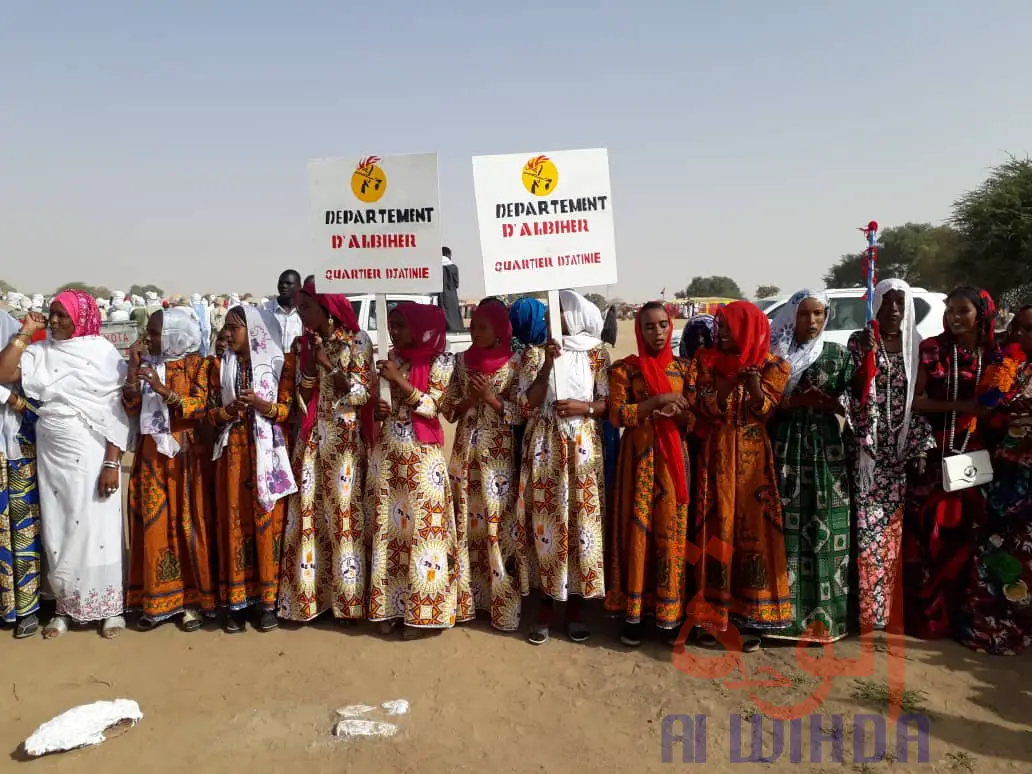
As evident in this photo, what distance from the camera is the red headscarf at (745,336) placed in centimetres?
355

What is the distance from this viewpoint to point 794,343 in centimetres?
375

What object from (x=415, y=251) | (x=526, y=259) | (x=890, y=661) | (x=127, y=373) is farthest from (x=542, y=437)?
(x=127, y=373)

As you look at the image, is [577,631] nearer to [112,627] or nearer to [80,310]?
[112,627]

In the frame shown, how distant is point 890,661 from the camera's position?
360 cm

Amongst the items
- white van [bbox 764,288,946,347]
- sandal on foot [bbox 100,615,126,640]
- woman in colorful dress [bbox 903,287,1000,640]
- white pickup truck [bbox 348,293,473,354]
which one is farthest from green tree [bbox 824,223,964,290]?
sandal on foot [bbox 100,615,126,640]

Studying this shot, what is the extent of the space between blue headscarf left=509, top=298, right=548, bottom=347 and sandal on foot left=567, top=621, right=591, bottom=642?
159 centimetres

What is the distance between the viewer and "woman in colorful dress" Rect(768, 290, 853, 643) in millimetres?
3648

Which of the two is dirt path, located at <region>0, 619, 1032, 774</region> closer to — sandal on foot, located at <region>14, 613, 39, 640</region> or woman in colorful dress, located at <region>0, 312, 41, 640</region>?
sandal on foot, located at <region>14, 613, 39, 640</region>

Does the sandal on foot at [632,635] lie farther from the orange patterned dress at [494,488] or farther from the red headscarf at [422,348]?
the red headscarf at [422,348]

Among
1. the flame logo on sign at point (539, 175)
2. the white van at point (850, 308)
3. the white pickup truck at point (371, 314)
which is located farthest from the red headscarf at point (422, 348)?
the white van at point (850, 308)

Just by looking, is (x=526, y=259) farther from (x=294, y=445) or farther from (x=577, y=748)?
(x=577, y=748)

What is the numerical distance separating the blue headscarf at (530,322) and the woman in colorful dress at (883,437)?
5.40 feet

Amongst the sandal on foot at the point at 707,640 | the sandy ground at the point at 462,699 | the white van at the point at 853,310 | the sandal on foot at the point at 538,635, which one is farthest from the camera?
the white van at the point at 853,310

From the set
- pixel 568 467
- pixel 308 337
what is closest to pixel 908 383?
pixel 568 467
